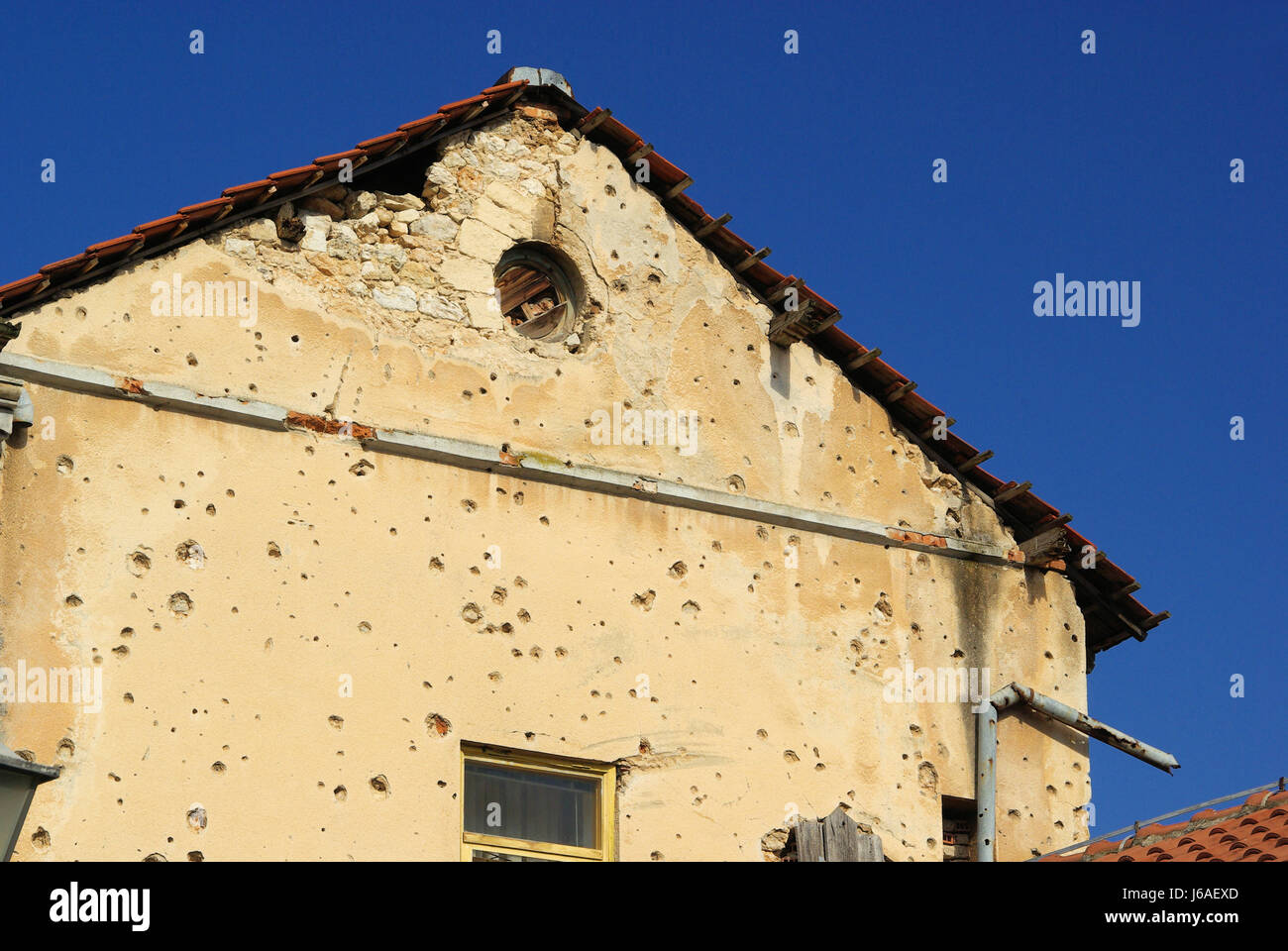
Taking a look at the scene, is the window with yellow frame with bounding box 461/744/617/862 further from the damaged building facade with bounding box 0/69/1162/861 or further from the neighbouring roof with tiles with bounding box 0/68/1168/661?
the neighbouring roof with tiles with bounding box 0/68/1168/661

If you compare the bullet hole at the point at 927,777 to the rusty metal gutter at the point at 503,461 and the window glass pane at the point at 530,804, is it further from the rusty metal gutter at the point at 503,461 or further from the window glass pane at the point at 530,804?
the window glass pane at the point at 530,804

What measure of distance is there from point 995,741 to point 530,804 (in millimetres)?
3284

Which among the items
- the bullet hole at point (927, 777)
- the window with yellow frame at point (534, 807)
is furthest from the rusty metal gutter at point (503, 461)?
the window with yellow frame at point (534, 807)

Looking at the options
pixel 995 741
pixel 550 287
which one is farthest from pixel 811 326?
pixel 995 741

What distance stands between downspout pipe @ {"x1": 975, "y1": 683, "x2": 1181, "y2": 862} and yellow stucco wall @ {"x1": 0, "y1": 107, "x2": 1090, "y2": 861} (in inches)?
4.7

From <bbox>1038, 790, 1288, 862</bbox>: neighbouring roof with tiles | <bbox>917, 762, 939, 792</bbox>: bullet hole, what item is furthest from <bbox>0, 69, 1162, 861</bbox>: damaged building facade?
<bbox>1038, 790, 1288, 862</bbox>: neighbouring roof with tiles

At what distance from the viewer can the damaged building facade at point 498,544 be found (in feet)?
37.4

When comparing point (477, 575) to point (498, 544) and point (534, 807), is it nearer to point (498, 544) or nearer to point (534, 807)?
point (498, 544)

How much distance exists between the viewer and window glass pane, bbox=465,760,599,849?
12148 mm

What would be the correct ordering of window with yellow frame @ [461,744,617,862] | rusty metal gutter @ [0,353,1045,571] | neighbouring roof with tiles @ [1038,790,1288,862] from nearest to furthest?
neighbouring roof with tiles @ [1038,790,1288,862], rusty metal gutter @ [0,353,1045,571], window with yellow frame @ [461,744,617,862]
